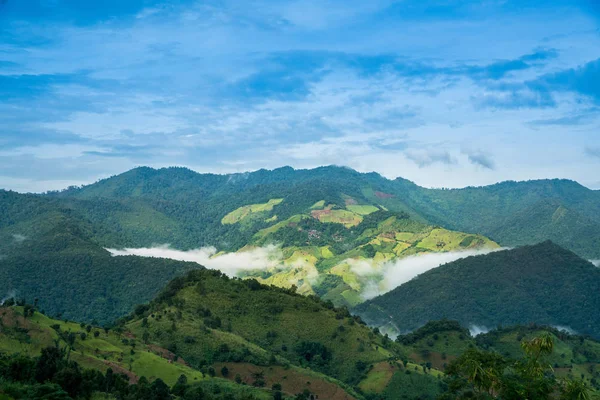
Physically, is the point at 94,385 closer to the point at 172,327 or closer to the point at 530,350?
the point at 530,350

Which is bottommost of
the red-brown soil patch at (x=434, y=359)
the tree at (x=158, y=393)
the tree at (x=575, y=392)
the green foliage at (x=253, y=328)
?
the red-brown soil patch at (x=434, y=359)

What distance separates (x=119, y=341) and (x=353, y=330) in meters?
48.4

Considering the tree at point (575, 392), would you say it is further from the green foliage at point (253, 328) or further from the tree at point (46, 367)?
the green foliage at point (253, 328)

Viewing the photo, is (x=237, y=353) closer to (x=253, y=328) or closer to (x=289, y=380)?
(x=289, y=380)

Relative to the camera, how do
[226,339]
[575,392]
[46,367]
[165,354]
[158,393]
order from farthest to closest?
1. [226,339]
2. [165,354]
3. [158,393]
4. [46,367]
5. [575,392]

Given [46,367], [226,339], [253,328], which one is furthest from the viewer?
[253,328]

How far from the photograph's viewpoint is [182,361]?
94375 millimetres

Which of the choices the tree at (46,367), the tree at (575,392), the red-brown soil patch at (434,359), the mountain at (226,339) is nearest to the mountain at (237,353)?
the tree at (46,367)

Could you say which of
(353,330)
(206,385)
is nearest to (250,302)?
(353,330)

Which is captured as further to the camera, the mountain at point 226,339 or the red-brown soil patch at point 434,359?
the red-brown soil patch at point 434,359

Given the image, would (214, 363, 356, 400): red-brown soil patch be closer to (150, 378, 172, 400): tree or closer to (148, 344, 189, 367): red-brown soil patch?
(148, 344, 189, 367): red-brown soil patch

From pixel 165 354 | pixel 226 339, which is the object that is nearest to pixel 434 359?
pixel 226 339

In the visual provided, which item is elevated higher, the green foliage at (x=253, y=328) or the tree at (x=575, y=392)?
the tree at (x=575, y=392)

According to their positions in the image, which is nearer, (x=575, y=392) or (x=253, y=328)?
(x=575, y=392)
